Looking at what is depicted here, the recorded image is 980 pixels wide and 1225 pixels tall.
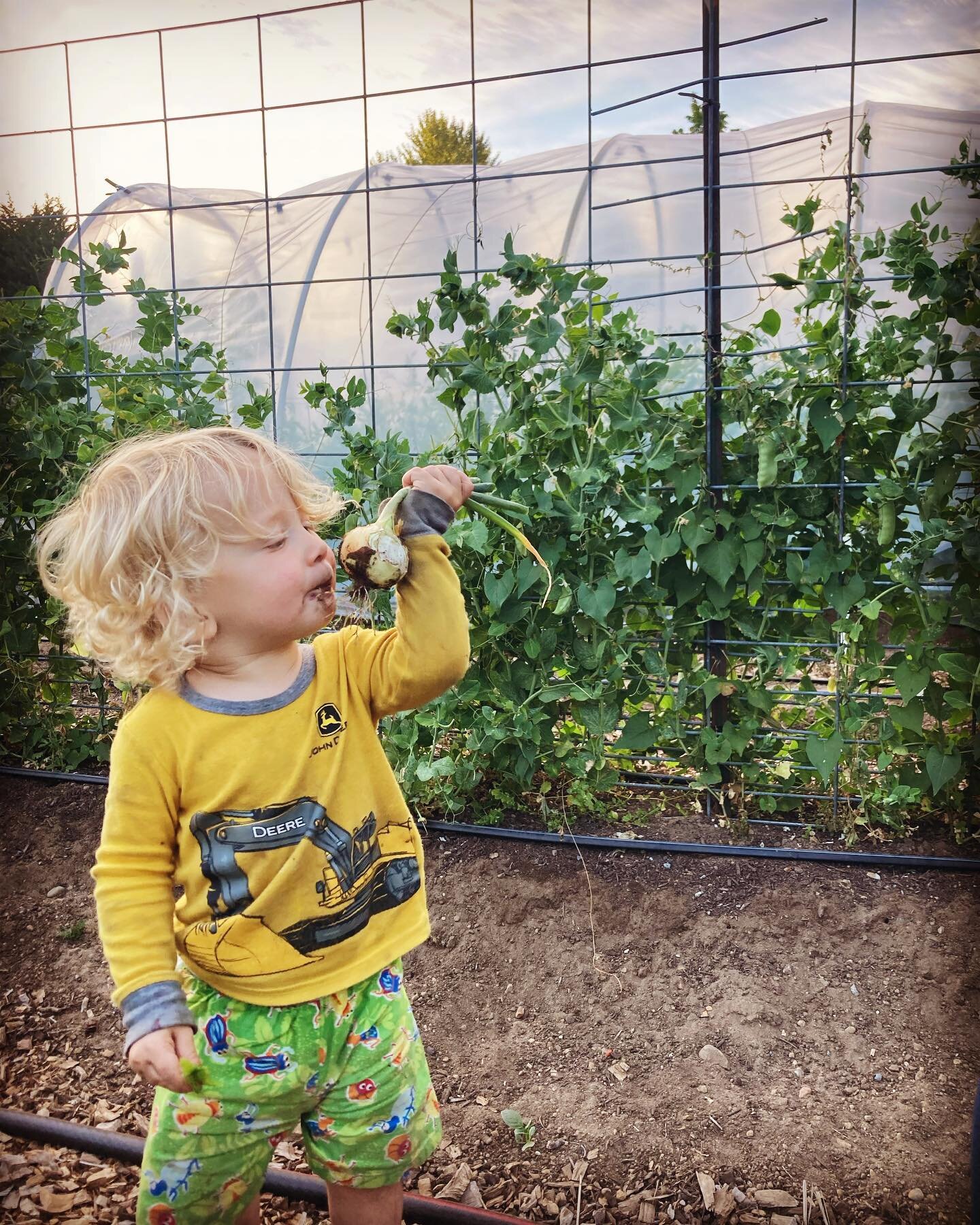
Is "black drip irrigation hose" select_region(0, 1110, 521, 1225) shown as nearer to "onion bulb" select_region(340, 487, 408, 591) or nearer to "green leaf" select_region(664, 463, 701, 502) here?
"onion bulb" select_region(340, 487, 408, 591)

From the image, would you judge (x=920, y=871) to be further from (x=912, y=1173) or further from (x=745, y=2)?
(x=745, y=2)

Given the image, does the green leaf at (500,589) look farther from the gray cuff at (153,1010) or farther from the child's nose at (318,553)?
the gray cuff at (153,1010)

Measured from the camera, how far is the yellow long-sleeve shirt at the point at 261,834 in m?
1.15

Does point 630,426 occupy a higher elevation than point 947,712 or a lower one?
higher

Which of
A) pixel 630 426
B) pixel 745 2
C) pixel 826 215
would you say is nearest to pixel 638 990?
pixel 630 426

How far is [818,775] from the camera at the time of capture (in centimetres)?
256

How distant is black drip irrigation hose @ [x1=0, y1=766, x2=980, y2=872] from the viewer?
92.3 inches

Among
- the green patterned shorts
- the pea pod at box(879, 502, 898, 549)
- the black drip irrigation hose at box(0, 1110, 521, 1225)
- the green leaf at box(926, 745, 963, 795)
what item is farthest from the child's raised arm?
the green leaf at box(926, 745, 963, 795)

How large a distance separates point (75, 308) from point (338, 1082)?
2.58 metres

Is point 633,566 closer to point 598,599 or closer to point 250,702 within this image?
point 598,599

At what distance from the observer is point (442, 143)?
3.09 m

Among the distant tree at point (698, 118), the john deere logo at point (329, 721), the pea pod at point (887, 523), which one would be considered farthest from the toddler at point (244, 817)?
the distant tree at point (698, 118)

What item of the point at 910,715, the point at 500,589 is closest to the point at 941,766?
the point at 910,715

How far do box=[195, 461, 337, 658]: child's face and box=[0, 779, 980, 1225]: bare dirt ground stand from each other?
3.40ft
